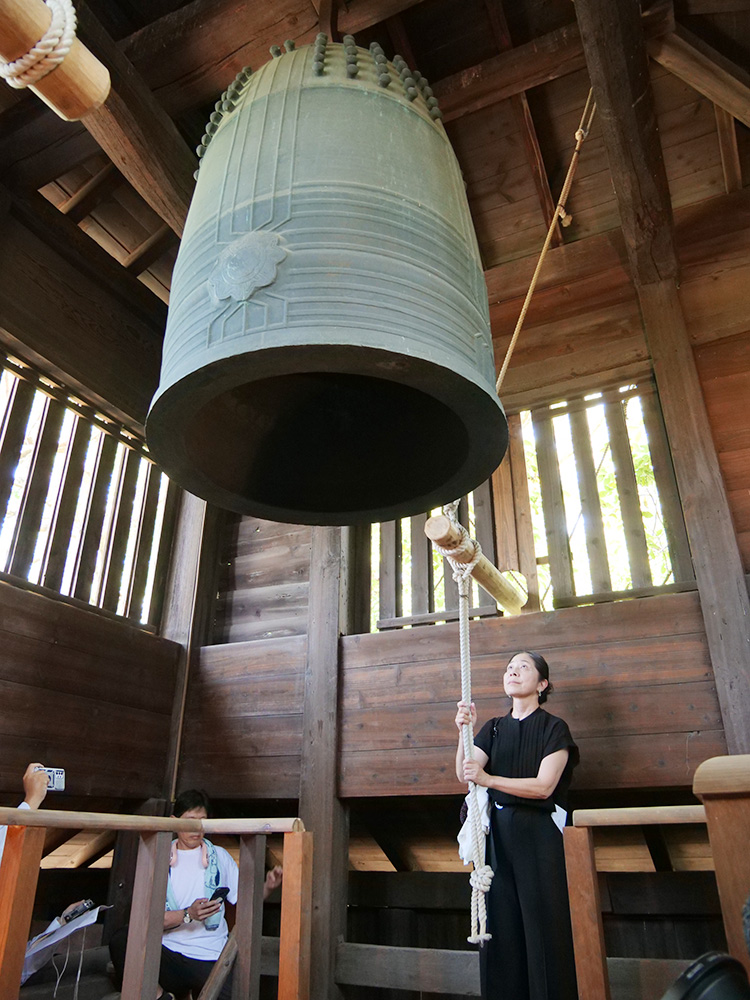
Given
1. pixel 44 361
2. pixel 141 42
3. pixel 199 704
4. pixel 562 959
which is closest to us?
pixel 562 959

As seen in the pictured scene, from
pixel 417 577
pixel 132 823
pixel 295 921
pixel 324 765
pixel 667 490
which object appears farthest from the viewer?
pixel 417 577

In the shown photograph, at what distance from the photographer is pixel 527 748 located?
2885 mm

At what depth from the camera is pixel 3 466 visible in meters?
3.71

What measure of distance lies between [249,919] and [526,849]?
0.95 metres

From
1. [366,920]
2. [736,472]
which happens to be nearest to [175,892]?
[366,920]

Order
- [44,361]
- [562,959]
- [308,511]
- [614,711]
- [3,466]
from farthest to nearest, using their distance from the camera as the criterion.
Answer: [44,361]
[3,466]
[614,711]
[562,959]
[308,511]

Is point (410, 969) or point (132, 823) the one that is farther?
point (410, 969)

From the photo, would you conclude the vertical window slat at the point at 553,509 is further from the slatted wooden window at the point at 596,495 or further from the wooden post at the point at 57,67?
the wooden post at the point at 57,67

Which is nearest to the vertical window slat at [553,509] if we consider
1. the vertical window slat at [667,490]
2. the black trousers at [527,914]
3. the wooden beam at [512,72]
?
the vertical window slat at [667,490]

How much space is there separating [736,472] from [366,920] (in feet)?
10.7

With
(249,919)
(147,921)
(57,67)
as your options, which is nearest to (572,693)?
(249,919)

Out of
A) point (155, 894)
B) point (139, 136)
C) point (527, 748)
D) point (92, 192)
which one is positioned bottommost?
point (155, 894)

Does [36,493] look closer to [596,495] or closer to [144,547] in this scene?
[144,547]

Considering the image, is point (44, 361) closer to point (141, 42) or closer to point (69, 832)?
point (141, 42)
